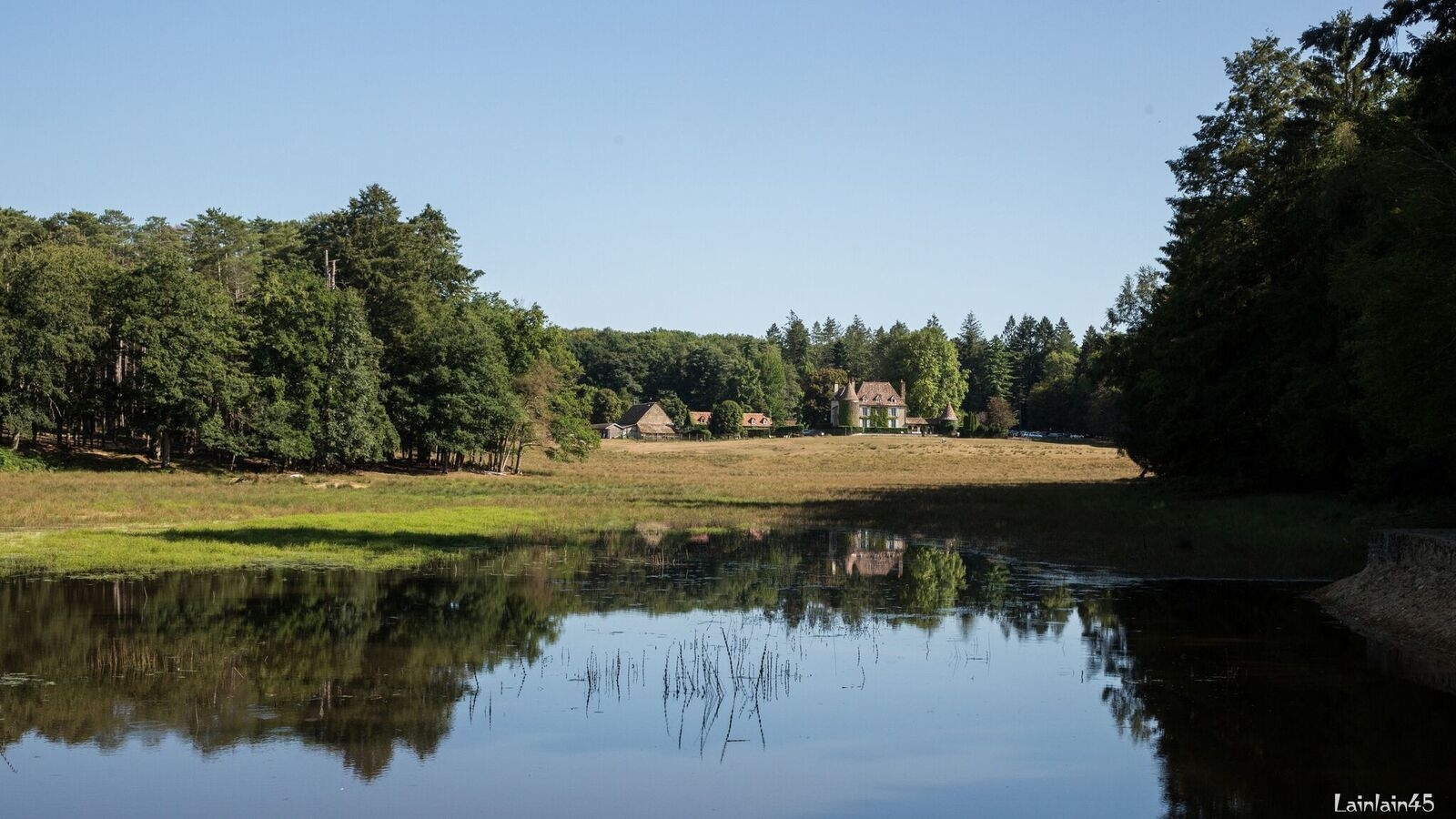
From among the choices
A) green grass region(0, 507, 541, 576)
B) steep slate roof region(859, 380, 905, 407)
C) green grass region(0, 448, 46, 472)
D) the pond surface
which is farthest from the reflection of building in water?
steep slate roof region(859, 380, 905, 407)

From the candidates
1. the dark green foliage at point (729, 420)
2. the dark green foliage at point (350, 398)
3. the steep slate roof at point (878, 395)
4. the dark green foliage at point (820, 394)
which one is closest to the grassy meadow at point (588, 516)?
the dark green foliage at point (350, 398)

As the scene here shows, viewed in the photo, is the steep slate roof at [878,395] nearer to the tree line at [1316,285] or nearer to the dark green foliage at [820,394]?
the dark green foliage at [820,394]

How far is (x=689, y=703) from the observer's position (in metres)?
15.2

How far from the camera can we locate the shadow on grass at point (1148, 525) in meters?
28.5

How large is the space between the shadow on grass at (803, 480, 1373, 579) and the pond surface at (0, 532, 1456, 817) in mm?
4595

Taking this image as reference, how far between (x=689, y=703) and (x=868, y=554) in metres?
17.2

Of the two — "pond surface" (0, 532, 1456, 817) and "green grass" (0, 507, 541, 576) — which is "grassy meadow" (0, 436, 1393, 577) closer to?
"green grass" (0, 507, 541, 576)

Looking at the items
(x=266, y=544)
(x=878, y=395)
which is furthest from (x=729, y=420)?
(x=266, y=544)

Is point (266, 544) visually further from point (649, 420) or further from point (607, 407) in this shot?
point (607, 407)

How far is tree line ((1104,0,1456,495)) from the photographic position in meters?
22.1

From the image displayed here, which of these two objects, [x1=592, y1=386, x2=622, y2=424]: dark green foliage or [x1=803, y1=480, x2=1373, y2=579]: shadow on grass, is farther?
[x1=592, y1=386, x2=622, y2=424]: dark green foliage

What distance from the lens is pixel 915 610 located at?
2233 cm

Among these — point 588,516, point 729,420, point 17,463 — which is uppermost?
point 729,420

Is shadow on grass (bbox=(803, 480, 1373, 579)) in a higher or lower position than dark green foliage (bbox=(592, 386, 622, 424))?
lower
